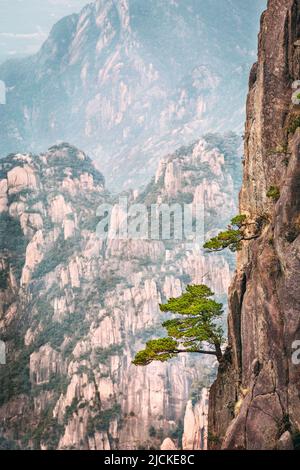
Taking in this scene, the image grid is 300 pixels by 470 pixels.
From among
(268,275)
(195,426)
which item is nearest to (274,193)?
(268,275)

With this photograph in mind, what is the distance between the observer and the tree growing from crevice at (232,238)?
119 feet

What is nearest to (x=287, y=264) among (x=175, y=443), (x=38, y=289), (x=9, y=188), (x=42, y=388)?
(x=175, y=443)

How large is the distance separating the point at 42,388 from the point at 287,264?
12779 cm

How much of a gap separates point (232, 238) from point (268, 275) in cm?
439

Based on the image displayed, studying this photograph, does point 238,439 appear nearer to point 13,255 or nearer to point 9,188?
point 13,255

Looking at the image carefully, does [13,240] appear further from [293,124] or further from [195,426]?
[293,124]

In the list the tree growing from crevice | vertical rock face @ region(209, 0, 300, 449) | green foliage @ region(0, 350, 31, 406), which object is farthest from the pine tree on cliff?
green foliage @ region(0, 350, 31, 406)

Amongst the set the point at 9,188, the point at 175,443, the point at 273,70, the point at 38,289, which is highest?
the point at 9,188

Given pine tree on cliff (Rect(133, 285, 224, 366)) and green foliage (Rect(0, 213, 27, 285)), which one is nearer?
pine tree on cliff (Rect(133, 285, 224, 366))

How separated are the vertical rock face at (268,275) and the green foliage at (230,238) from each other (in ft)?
2.08

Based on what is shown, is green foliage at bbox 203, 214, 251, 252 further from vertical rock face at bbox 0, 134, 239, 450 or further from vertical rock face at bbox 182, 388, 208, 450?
vertical rock face at bbox 0, 134, 239, 450

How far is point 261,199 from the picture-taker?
3728 centimetres

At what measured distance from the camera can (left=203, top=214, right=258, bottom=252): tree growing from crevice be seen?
36.4 m

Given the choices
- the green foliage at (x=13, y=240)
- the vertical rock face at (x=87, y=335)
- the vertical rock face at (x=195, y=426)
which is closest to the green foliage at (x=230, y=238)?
the vertical rock face at (x=195, y=426)
